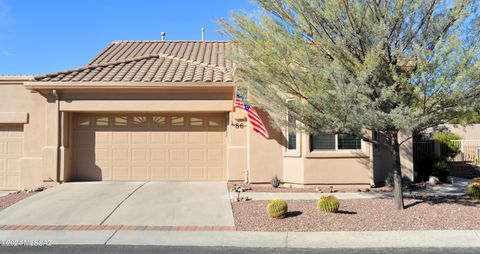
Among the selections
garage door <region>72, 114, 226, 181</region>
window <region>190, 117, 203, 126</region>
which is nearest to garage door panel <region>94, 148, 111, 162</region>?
garage door <region>72, 114, 226, 181</region>

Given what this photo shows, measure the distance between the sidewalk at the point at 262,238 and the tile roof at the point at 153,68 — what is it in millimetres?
5057

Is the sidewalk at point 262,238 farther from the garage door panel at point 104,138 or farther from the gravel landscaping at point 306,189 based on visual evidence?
the garage door panel at point 104,138

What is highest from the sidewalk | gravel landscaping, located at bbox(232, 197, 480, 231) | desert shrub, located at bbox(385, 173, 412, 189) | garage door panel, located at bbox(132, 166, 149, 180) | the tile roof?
the tile roof

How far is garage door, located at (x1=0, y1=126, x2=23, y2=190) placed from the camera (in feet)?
46.9

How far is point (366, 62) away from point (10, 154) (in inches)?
466

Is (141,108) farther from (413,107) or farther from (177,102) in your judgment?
(413,107)

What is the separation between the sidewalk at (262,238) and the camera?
7711 mm

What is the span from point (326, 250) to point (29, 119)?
428 inches

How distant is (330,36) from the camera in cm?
922

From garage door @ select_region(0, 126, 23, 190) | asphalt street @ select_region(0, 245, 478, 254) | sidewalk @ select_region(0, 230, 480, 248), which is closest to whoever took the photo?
asphalt street @ select_region(0, 245, 478, 254)

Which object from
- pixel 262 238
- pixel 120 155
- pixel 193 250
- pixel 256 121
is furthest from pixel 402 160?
pixel 120 155

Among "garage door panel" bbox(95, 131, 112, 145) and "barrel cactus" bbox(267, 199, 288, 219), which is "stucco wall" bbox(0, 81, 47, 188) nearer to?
"garage door panel" bbox(95, 131, 112, 145)

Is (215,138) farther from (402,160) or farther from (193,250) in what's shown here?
(193,250)

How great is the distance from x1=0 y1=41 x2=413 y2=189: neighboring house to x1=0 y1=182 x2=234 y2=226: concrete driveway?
108cm
